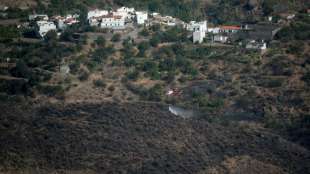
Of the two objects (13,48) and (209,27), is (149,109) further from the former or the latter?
(209,27)

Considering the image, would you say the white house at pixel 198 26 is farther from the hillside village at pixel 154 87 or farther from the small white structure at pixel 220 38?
the small white structure at pixel 220 38

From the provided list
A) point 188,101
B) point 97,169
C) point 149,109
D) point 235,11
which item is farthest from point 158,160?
point 235,11

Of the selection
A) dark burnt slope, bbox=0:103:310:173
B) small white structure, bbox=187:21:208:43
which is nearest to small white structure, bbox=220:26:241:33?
small white structure, bbox=187:21:208:43

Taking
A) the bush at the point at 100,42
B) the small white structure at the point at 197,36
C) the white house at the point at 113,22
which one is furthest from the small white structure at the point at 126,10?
the bush at the point at 100,42

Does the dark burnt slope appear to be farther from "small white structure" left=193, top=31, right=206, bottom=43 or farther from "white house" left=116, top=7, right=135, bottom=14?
"white house" left=116, top=7, right=135, bottom=14

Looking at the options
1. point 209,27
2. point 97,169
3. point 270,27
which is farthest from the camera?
point 209,27

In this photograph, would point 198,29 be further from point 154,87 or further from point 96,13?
point 154,87

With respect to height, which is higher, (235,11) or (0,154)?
(235,11)
